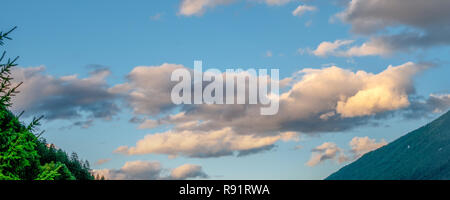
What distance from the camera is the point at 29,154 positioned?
17.3m
